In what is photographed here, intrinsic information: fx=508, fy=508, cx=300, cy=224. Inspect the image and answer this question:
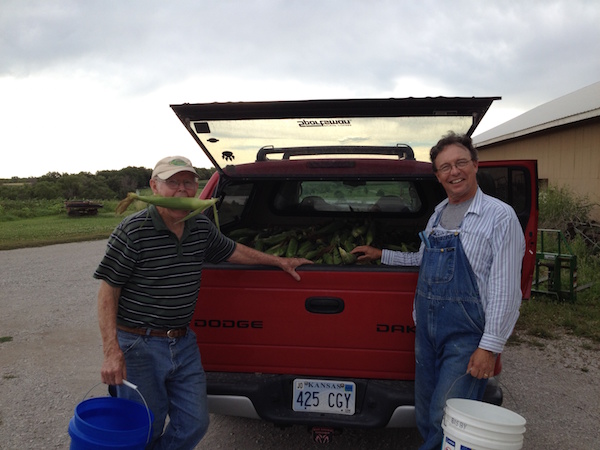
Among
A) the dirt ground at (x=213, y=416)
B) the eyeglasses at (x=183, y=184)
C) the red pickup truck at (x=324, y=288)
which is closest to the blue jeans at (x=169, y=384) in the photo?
the red pickup truck at (x=324, y=288)

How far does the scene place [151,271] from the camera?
2.68 metres

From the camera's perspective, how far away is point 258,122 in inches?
140

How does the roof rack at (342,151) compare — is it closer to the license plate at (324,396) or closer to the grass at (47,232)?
the license plate at (324,396)

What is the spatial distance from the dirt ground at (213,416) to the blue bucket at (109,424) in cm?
132

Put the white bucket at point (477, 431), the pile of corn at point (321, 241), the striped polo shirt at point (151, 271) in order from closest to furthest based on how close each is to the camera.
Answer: the white bucket at point (477, 431), the striped polo shirt at point (151, 271), the pile of corn at point (321, 241)

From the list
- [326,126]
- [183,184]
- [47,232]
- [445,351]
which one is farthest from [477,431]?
[47,232]

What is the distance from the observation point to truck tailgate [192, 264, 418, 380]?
2.90 m

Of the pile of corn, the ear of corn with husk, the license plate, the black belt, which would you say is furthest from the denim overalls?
the black belt

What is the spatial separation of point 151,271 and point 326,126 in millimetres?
1633

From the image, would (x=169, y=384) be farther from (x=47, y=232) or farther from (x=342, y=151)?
(x=47, y=232)

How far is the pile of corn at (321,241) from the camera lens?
11.8 ft

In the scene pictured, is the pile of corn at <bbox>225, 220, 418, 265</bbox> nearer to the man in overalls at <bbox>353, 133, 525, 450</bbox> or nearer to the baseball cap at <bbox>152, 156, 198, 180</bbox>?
the man in overalls at <bbox>353, 133, 525, 450</bbox>

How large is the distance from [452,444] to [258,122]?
2.34m

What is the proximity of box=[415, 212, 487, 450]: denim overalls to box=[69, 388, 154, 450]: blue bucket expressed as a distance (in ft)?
4.63
